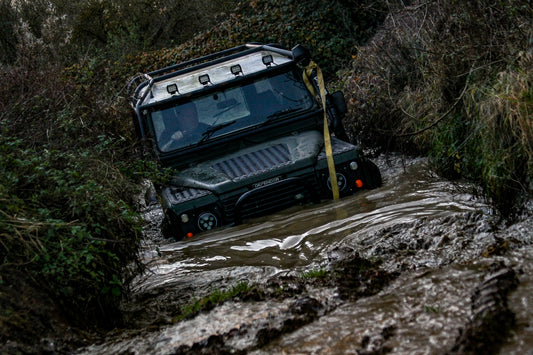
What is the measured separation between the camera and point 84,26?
18.4 metres

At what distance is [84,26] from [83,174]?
48.6ft

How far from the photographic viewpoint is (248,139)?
6559 mm

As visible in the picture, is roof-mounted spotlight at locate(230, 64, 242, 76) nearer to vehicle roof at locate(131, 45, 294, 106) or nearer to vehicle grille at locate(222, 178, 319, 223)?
vehicle roof at locate(131, 45, 294, 106)

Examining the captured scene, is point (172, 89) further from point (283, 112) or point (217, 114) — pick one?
point (283, 112)

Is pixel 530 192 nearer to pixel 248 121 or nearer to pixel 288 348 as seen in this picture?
pixel 288 348

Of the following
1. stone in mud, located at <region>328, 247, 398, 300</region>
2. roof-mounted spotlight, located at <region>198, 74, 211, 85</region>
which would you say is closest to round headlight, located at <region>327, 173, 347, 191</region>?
stone in mud, located at <region>328, 247, 398, 300</region>

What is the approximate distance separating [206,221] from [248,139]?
1.18 m

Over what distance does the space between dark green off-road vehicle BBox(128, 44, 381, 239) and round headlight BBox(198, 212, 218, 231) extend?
0.01 metres

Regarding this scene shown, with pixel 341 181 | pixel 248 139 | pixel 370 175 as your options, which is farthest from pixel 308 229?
pixel 248 139

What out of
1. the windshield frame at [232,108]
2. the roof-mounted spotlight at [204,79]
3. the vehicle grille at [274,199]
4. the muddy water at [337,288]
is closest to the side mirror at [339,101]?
the windshield frame at [232,108]

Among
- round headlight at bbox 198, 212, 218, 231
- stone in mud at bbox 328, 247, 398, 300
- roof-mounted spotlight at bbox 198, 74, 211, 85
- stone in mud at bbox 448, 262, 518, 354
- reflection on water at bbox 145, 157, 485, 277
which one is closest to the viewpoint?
stone in mud at bbox 448, 262, 518, 354

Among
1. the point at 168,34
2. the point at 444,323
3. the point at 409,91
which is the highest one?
the point at 168,34

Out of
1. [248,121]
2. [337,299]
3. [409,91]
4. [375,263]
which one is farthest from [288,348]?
[409,91]

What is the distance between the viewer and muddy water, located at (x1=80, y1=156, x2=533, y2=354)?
119 inches
